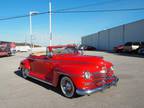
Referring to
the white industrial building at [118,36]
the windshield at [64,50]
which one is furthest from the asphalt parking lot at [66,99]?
the white industrial building at [118,36]

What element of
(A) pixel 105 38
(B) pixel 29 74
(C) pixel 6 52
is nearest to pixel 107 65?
(B) pixel 29 74

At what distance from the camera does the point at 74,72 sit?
5621 millimetres

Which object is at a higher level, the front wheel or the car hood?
the car hood

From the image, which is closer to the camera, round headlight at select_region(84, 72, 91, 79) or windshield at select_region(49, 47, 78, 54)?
round headlight at select_region(84, 72, 91, 79)

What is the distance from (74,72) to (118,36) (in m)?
31.6

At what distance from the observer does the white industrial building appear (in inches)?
1159

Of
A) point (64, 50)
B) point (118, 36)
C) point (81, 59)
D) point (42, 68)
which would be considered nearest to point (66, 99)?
point (81, 59)

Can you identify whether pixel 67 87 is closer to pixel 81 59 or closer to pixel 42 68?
pixel 81 59

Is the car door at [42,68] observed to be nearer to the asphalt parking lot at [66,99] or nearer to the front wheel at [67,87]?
the asphalt parking lot at [66,99]

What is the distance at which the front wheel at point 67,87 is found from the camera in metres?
5.88

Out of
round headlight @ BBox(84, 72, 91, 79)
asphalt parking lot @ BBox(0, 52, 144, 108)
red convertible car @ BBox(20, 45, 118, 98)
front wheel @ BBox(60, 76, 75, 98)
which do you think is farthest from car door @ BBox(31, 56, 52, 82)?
round headlight @ BBox(84, 72, 91, 79)

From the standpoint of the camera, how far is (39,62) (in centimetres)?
773

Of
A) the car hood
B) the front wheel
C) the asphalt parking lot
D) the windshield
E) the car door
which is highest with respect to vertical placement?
the windshield

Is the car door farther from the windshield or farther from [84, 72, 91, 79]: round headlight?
[84, 72, 91, 79]: round headlight
